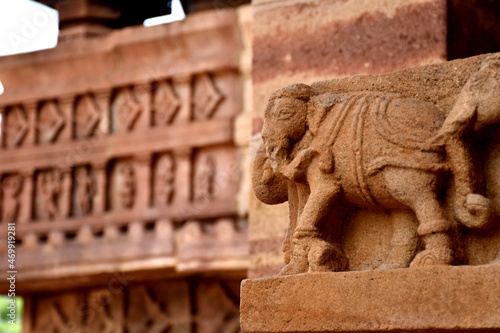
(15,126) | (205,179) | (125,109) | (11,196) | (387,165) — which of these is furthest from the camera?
(15,126)

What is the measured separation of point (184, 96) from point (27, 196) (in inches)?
52.1

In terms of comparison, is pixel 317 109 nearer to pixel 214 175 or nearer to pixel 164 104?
pixel 214 175

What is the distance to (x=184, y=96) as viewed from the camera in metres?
5.11

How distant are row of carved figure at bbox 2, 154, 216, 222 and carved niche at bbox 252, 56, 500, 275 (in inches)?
112

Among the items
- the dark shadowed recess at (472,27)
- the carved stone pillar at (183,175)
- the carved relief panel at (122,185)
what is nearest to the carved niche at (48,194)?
the carved relief panel at (122,185)

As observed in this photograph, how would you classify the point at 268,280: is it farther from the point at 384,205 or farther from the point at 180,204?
the point at 180,204

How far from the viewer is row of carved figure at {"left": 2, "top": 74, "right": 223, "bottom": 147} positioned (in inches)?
201

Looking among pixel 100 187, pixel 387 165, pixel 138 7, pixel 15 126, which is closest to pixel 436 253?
pixel 387 165

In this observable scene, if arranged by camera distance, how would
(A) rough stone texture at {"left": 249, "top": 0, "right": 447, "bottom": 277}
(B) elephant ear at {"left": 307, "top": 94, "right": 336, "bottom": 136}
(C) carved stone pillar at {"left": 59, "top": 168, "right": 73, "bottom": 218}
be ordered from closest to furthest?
(B) elephant ear at {"left": 307, "top": 94, "right": 336, "bottom": 136} → (A) rough stone texture at {"left": 249, "top": 0, "right": 447, "bottom": 277} → (C) carved stone pillar at {"left": 59, "top": 168, "right": 73, "bottom": 218}

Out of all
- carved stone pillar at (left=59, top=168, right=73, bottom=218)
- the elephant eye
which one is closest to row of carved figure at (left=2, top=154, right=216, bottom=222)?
carved stone pillar at (left=59, top=168, right=73, bottom=218)

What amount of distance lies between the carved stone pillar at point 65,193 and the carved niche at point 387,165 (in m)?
3.43

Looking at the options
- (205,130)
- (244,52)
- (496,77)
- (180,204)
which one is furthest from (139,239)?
(496,77)

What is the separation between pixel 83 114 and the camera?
17.9ft

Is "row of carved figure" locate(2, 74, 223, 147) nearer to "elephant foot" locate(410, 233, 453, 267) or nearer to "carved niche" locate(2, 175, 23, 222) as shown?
"carved niche" locate(2, 175, 23, 222)
